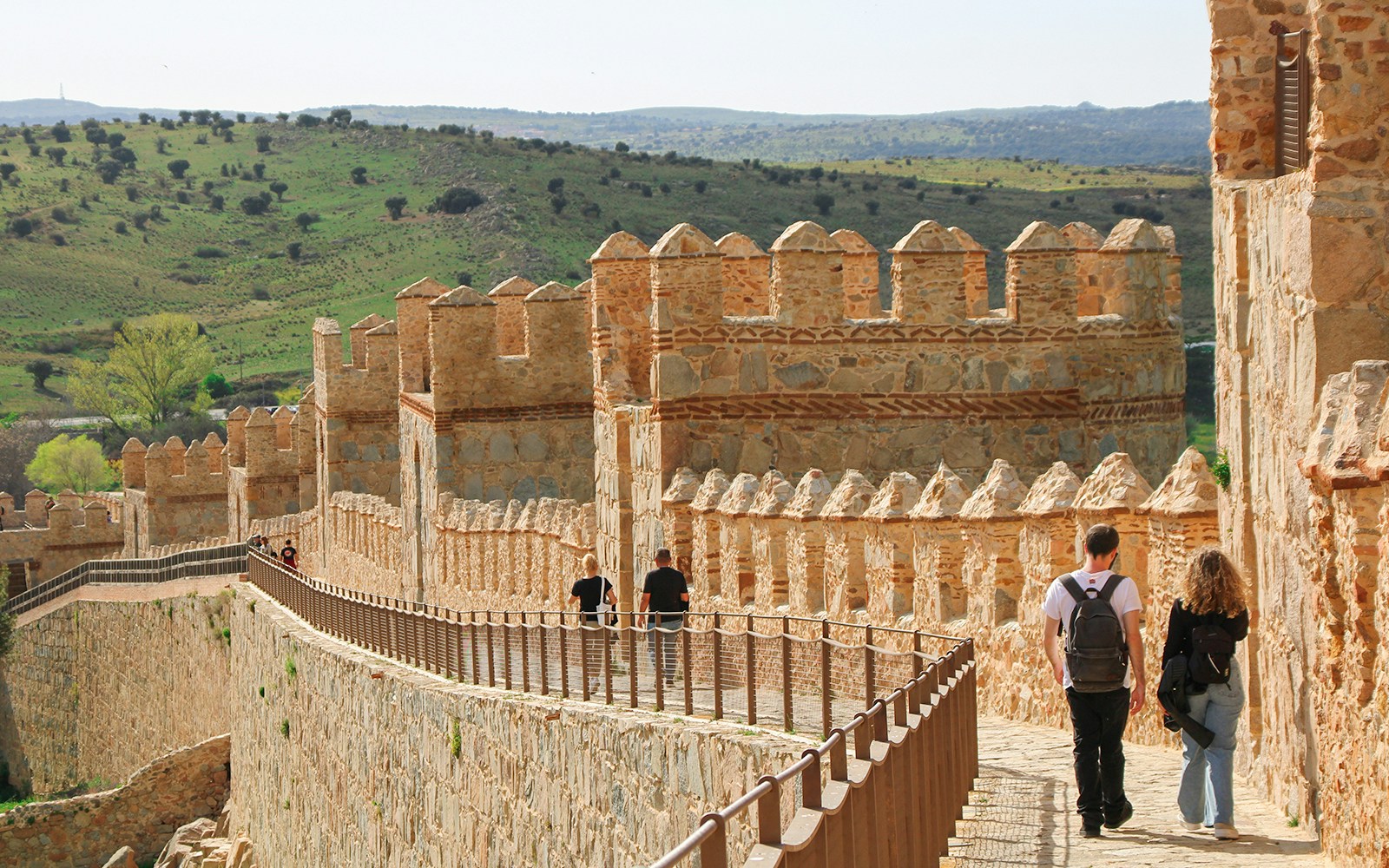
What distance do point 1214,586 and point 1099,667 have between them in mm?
653

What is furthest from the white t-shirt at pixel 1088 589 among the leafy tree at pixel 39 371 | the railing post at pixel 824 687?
the leafy tree at pixel 39 371

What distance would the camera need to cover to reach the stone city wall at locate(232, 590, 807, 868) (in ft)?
41.8

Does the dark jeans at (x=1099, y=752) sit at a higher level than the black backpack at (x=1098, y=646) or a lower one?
lower

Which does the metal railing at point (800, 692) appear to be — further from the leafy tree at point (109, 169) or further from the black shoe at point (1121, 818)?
the leafy tree at point (109, 169)

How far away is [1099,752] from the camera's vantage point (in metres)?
9.45

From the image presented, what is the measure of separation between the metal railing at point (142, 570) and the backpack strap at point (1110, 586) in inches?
1026

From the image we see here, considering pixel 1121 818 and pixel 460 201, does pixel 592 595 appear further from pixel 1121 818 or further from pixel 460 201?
pixel 460 201

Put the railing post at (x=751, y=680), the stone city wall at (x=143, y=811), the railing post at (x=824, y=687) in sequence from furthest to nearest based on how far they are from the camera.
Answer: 1. the stone city wall at (x=143, y=811)
2. the railing post at (x=751, y=680)
3. the railing post at (x=824, y=687)

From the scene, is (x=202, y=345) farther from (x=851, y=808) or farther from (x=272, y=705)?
(x=851, y=808)

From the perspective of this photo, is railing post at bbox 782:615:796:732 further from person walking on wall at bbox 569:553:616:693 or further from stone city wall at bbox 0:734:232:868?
stone city wall at bbox 0:734:232:868

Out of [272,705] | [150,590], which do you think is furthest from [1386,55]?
[150,590]

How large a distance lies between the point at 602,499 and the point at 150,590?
19.3 m

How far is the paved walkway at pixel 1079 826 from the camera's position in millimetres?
8633

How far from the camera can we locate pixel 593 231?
87.1m
